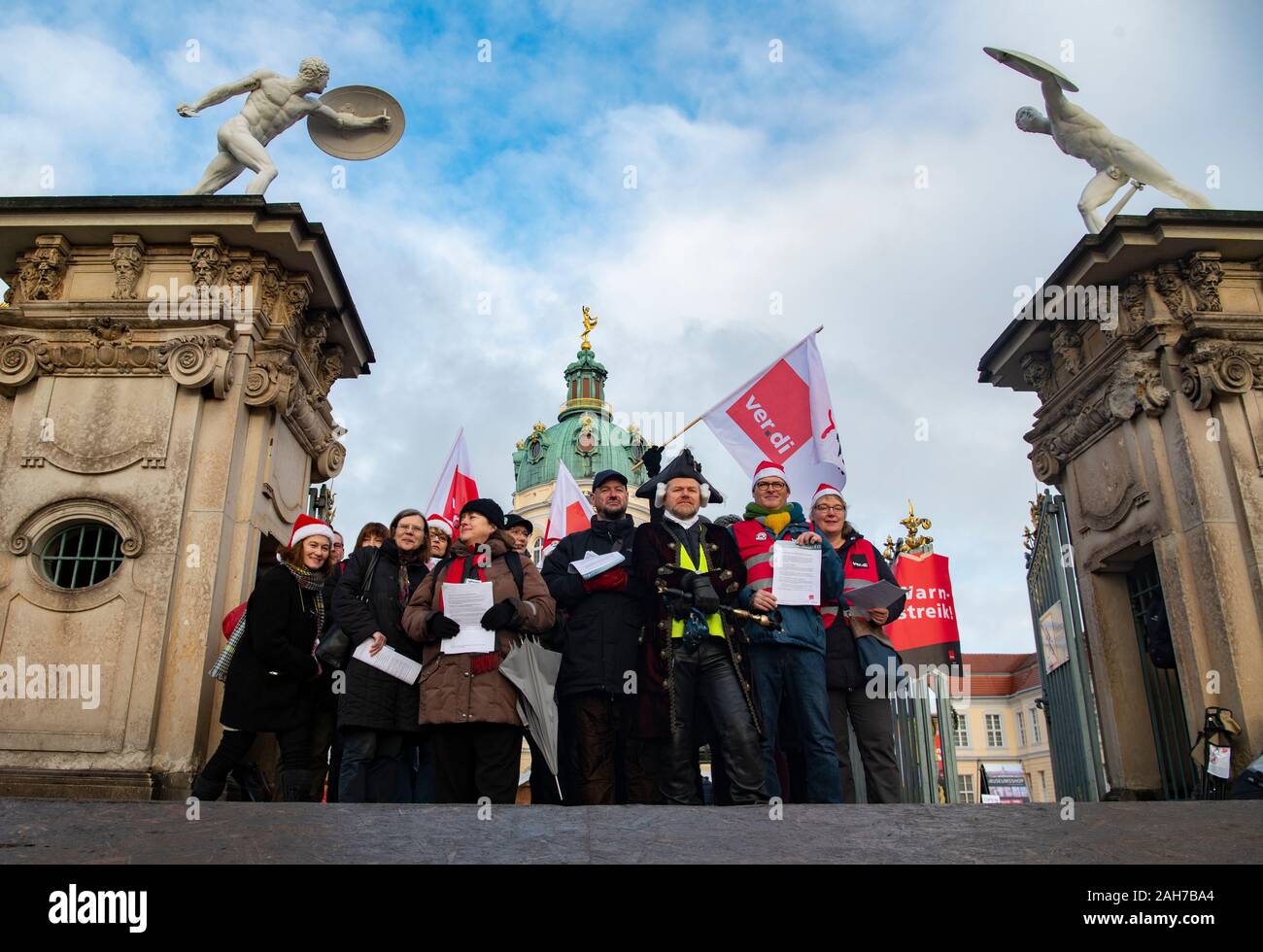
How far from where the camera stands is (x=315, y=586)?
6.98m

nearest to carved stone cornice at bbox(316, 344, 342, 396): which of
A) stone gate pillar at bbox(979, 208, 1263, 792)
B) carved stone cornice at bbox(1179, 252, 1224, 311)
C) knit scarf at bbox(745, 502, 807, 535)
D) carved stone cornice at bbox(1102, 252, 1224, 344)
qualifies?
knit scarf at bbox(745, 502, 807, 535)

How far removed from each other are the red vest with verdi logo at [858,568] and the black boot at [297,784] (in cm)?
370

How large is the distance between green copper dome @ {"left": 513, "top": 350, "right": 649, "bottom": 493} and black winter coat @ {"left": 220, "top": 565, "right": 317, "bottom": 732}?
179ft

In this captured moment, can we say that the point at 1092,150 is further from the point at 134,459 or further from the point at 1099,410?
the point at 134,459

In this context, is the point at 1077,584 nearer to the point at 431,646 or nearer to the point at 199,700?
the point at 431,646

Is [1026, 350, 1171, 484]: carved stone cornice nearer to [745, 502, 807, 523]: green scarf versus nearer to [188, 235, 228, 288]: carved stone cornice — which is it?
[745, 502, 807, 523]: green scarf

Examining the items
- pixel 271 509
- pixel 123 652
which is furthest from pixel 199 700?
pixel 271 509

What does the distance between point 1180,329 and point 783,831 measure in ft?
26.5


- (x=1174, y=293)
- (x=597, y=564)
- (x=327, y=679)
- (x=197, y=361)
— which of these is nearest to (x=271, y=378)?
(x=197, y=361)

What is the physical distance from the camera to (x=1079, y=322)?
1154 cm

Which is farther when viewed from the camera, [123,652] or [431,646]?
[123,652]

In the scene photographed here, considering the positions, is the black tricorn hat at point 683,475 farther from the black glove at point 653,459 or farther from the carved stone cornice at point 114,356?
the carved stone cornice at point 114,356

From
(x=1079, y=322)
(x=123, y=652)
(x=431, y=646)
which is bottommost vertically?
(x=431, y=646)

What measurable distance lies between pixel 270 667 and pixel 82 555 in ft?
12.6
